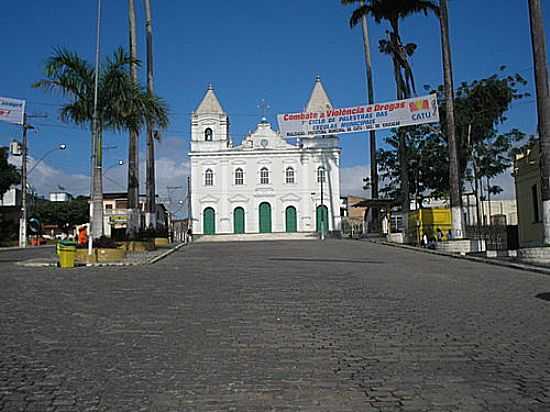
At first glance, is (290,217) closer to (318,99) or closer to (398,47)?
(318,99)

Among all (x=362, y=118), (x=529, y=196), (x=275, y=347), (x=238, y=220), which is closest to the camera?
(x=275, y=347)

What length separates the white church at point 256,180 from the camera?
71.4 m

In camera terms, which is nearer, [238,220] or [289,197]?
[289,197]

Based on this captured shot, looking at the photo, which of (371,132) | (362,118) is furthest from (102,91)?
(371,132)

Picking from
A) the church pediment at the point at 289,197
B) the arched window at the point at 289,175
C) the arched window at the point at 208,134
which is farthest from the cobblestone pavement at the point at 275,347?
the arched window at the point at 208,134

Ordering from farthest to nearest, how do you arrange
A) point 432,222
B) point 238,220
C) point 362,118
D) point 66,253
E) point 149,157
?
point 238,220
point 149,157
point 432,222
point 362,118
point 66,253

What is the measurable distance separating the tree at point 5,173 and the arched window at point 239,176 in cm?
2300

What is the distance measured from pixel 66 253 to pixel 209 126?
52254mm

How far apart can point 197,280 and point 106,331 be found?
7.07 meters

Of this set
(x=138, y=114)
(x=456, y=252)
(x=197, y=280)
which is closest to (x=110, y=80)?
(x=138, y=114)

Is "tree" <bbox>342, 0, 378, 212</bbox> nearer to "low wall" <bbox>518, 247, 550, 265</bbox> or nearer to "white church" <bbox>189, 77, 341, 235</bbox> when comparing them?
"white church" <bbox>189, 77, 341, 235</bbox>

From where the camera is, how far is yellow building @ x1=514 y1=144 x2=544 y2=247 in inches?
1225

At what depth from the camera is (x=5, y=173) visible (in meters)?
55.8

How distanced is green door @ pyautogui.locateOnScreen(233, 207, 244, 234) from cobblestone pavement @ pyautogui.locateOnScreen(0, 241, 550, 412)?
57.2 meters
